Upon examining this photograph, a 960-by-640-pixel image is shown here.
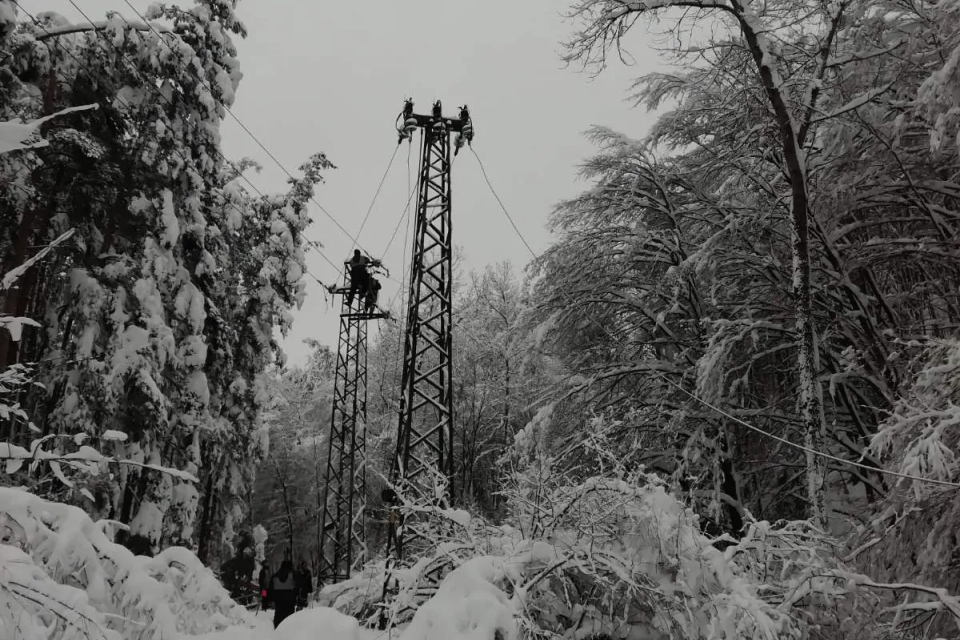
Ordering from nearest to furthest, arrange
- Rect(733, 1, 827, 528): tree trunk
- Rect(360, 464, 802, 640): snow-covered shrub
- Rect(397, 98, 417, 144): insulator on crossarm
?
1. Rect(360, 464, 802, 640): snow-covered shrub
2. Rect(733, 1, 827, 528): tree trunk
3. Rect(397, 98, 417, 144): insulator on crossarm

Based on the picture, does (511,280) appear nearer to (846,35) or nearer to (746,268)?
(746,268)

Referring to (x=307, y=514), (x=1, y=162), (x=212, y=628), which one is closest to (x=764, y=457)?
(x=212, y=628)

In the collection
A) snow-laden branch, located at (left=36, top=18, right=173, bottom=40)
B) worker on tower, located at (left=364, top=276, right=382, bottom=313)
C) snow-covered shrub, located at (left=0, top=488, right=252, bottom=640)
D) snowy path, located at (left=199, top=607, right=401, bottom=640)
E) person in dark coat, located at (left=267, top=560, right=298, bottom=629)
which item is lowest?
person in dark coat, located at (left=267, top=560, right=298, bottom=629)

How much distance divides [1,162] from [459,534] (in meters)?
7.46

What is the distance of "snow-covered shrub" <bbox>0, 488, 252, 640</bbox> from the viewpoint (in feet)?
5.60

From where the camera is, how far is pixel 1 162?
25.1 feet

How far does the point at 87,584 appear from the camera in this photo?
84.3 inches

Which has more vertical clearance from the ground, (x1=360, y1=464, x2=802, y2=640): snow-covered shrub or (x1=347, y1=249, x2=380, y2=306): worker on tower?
(x1=347, y1=249, x2=380, y2=306): worker on tower

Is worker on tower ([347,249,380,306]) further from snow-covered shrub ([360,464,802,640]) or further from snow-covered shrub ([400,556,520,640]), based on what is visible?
snow-covered shrub ([400,556,520,640])

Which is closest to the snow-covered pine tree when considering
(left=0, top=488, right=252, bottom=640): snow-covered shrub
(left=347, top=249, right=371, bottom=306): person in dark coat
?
(left=347, top=249, right=371, bottom=306): person in dark coat

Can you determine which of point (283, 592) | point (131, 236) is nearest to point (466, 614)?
point (283, 592)

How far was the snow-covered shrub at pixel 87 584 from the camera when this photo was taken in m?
1.71

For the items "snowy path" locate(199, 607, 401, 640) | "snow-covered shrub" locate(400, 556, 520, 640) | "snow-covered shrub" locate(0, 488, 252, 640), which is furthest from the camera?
"snow-covered shrub" locate(400, 556, 520, 640)

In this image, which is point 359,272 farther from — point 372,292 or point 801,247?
point 801,247
